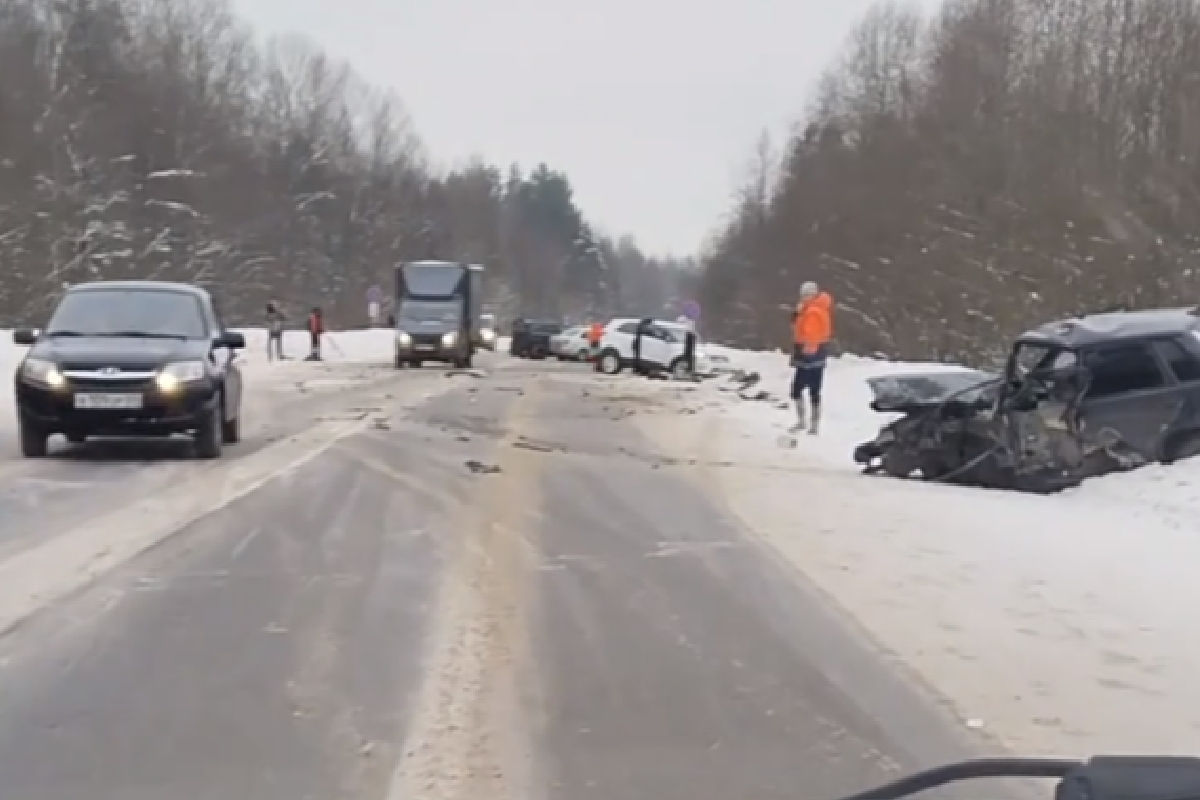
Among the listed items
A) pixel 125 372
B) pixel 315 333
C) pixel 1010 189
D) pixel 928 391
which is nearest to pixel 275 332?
pixel 315 333

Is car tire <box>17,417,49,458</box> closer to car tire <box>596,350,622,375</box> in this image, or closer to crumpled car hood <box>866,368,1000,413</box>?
crumpled car hood <box>866,368,1000,413</box>

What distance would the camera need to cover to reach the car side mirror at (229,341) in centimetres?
1636

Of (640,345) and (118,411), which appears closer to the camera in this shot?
(118,411)

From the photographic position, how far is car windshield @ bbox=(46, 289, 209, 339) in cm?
1602

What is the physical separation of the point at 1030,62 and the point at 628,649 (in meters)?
48.0

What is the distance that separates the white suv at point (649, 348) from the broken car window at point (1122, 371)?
32698 mm

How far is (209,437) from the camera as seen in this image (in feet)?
51.1

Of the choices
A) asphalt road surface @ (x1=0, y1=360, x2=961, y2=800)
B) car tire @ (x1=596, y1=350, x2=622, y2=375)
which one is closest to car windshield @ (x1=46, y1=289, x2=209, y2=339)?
asphalt road surface @ (x1=0, y1=360, x2=961, y2=800)

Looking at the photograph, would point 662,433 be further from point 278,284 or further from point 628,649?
point 278,284

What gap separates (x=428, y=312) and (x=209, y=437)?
33484 millimetres

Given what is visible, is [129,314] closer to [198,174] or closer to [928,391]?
[928,391]

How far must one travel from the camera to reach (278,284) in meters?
81.1

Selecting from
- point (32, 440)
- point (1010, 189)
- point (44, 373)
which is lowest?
point (32, 440)

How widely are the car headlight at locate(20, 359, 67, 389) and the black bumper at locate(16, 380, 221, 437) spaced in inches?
2.2
